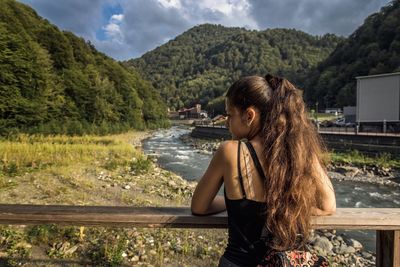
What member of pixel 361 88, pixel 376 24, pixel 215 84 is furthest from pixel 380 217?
pixel 215 84

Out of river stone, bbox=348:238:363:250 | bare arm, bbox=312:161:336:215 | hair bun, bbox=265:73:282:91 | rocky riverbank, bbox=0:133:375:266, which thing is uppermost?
hair bun, bbox=265:73:282:91

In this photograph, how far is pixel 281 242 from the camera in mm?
1610

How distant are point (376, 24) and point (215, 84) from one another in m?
81.9

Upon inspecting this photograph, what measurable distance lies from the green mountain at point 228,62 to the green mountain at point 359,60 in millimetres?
49751

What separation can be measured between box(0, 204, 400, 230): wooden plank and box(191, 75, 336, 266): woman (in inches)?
16.3

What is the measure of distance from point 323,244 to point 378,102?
43.3 meters

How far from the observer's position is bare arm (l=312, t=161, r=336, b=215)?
5.75 feet

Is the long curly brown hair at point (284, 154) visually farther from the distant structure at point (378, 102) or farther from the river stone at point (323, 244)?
the distant structure at point (378, 102)

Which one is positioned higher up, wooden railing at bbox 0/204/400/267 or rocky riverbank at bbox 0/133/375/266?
wooden railing at bbox 0/204/400/267

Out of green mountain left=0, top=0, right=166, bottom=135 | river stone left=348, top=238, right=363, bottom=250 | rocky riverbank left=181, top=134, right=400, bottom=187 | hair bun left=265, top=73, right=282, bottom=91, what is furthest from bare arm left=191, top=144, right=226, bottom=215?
green mountain left=0, top=0, right=166, bottom=135

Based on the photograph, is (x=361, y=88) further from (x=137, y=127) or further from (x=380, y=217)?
(x=380, y=217)

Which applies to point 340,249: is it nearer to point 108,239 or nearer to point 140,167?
point 108,239

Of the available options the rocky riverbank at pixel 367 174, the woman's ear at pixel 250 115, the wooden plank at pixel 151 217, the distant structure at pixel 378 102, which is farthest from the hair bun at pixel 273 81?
the distant structure at pixel 378 102

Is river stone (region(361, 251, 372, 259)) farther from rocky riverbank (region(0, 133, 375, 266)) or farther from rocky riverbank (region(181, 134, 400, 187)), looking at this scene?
rocky riverbank (region(181, 134, 400, 187))
